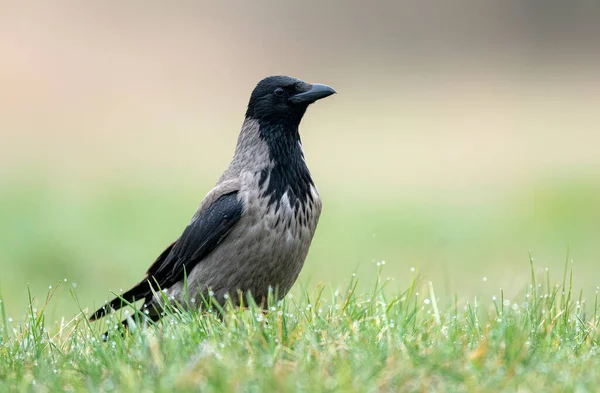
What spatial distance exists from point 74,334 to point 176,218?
7981mm

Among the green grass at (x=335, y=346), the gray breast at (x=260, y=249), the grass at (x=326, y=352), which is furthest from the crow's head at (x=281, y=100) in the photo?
the grass at (x=326, y=352)

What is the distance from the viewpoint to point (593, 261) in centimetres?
1158

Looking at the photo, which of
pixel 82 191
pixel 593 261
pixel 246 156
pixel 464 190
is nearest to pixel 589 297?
pixel 593 261

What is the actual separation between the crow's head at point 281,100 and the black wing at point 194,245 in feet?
2.03

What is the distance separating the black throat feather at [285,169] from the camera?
19.8ft

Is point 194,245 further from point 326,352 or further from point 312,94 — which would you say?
point 326,352

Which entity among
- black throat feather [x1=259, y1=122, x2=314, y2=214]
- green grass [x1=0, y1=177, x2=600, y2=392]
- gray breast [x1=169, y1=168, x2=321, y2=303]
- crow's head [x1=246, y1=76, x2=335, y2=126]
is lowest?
green grass [x1=0, y1=177, x2=600, y2=392]

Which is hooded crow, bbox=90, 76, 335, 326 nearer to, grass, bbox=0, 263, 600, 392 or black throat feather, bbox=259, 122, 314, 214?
black throat feather, bbox=259, 122, 314, 214

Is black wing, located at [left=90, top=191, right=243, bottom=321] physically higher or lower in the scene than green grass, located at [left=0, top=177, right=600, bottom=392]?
higher

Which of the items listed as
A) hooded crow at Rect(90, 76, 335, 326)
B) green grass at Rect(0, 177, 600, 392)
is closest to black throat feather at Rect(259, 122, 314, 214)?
hooded crow at Rect(90, 76, 335, 326)

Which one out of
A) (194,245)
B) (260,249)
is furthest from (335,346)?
(194,245)

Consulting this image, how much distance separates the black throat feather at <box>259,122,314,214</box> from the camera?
19.8ft

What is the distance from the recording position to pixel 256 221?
19.5 feet

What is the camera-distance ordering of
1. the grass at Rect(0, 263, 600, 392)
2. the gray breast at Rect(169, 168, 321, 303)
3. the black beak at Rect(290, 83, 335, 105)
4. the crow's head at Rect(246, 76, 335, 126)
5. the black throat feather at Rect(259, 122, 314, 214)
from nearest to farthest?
the grass at Rect(0, 263, 600, 392), the gray breast at Rect(169, 168, 321, 303), the black throat feather at Rect(259, 122, 314, 214), the black beak at Rect(290, 83, 335, 105), the crow's head at Rect(246, 76, 335, 126)
